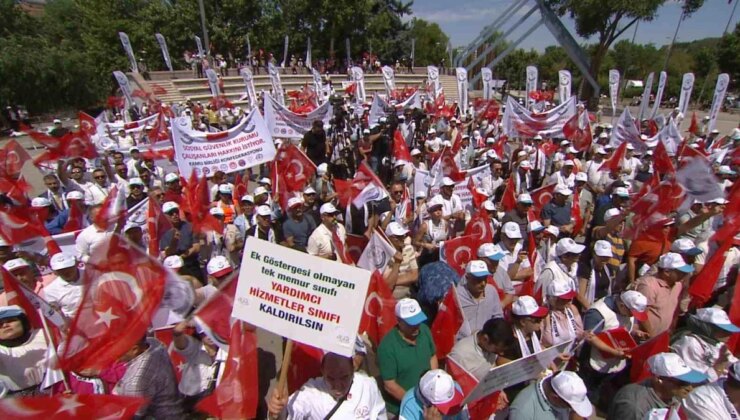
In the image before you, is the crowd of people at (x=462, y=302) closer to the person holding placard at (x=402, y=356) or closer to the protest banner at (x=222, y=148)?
the person holding placard at (x=402, y=356)

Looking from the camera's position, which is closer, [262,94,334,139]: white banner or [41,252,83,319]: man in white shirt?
[41,252,83,319]: man in white shirt

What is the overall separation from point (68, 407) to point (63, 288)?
6.85 feet

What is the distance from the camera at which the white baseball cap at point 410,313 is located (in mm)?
2860

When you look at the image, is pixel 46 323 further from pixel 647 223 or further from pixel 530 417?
pixel 647 223

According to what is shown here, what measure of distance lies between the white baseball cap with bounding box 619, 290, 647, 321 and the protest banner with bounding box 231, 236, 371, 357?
2357 mm

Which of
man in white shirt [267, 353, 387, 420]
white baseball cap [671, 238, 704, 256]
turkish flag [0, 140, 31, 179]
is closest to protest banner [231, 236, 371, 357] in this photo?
man in white shirt [267, 353, 387, 420]

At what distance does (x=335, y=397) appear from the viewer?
253 cm

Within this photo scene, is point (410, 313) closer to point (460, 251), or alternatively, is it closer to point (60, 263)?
point (460, 251)

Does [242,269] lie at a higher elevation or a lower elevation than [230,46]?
lower

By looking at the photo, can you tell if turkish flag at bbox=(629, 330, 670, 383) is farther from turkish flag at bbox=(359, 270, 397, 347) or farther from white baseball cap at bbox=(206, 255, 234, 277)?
white baseball cap at bbox=(206, 255, 234, 277)

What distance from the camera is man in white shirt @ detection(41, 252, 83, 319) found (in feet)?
12.0

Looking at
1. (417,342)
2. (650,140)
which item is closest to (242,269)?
(417,342)

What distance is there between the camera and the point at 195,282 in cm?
418

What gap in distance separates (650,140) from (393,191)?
23.5 ft
